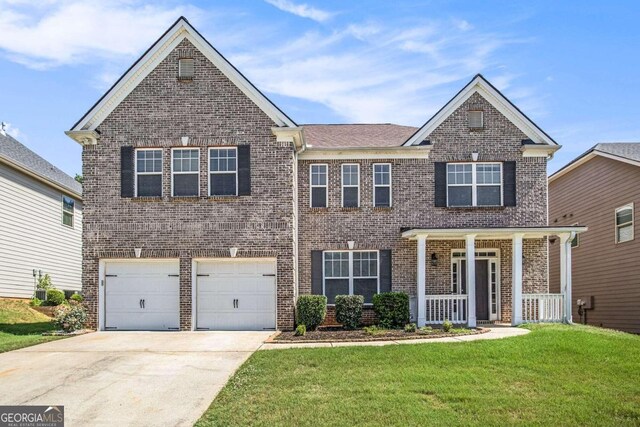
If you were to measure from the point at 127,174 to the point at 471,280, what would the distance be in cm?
1042

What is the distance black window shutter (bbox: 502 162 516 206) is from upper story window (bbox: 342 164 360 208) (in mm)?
4578

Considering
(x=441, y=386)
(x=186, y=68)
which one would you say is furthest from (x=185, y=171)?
(x=441, y=386)

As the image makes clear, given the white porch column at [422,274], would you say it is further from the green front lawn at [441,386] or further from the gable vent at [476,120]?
the green front lawn at [441,386]

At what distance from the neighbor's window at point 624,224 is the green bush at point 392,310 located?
322 inches

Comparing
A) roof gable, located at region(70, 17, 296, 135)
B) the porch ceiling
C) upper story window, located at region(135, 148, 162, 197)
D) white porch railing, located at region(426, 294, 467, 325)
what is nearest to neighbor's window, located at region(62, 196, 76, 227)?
roof gable, located at region(70, 17, 296, 135)

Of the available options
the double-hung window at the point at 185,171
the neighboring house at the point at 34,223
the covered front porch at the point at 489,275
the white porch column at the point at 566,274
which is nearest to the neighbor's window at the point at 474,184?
the covered front porch at the point at 489,275

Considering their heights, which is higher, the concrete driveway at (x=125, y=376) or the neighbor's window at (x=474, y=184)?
the neighbor's window at (x=474, y=184)

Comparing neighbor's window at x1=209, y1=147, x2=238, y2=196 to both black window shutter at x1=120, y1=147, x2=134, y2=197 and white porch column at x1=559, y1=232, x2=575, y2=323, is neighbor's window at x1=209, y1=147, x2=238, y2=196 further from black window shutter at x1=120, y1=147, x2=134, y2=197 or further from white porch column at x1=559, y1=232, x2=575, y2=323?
white porch column at x1=559, y1=232, x2=575, y2=323

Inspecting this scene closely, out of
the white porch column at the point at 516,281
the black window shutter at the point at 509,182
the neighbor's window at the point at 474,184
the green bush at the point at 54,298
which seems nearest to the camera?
the white porch column at the point at 516,281

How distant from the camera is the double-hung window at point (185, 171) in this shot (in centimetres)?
1898

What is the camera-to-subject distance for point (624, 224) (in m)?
21.8

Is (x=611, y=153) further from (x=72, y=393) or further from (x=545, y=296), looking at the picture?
(x=72, y=393)

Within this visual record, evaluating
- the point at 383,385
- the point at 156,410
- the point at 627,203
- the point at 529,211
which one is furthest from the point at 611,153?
the point at 156,410

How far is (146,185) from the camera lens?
1908cm
